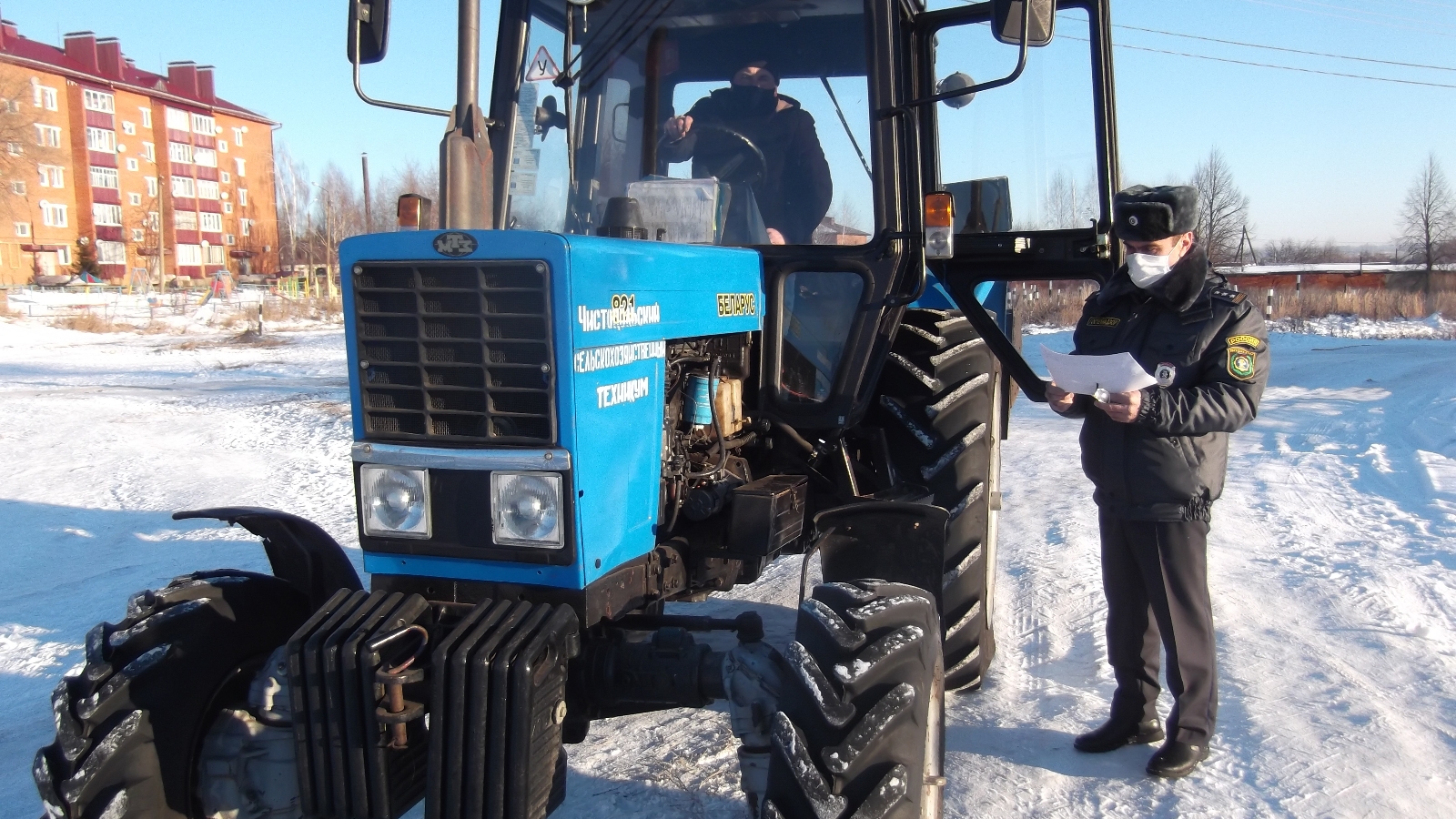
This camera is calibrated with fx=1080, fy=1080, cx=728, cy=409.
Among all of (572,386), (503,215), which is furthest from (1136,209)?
(503,215)

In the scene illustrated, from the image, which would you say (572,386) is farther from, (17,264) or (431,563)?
(17,264)

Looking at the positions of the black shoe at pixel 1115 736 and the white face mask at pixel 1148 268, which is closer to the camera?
the white face mask at pixel 1148 268

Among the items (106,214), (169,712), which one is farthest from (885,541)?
(106,214)

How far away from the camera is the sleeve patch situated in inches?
127

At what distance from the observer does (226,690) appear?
2887 millimetres

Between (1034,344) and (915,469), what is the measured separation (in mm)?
14769

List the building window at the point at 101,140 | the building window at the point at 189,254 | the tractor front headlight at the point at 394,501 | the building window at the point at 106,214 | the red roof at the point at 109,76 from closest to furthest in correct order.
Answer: the tractor front headlight at the point at 394,501 < the red roof at the point at 109,76 < the building window at the point at 101,140 < the building window at the point at 106,214 < the building window at the point at 189,254

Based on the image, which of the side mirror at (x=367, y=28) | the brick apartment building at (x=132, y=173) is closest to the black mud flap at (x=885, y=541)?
the side mirror at (x=367, y=28)

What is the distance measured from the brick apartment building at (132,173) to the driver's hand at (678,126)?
51.0m

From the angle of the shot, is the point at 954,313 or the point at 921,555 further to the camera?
the point at 954,313

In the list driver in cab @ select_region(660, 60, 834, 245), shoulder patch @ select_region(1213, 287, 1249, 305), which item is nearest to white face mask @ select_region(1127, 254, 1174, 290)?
shoulder patch @ select_region(1213, 287, 1249, 305)

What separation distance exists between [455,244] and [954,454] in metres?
2.10

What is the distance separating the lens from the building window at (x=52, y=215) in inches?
2226

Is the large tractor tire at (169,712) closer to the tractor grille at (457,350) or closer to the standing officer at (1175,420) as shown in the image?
the tractor grille at (457,350)
